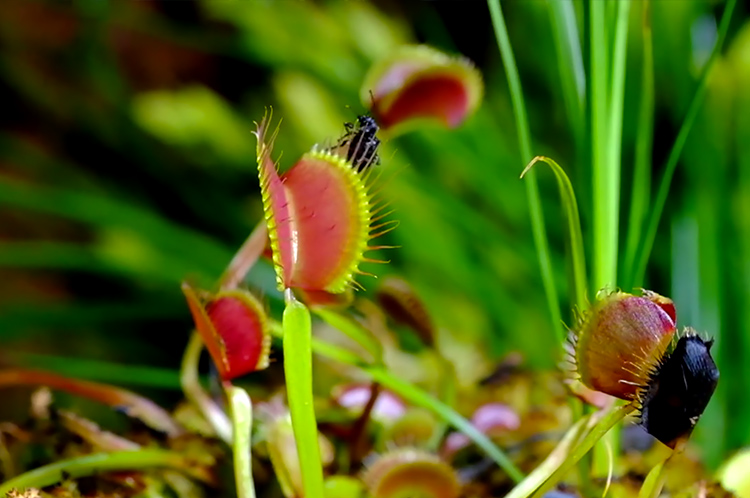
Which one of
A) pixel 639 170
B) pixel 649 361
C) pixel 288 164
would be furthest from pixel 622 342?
pixel 288 164

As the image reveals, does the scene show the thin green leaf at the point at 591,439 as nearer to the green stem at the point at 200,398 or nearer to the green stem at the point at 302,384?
the green stem at the point at 302,384

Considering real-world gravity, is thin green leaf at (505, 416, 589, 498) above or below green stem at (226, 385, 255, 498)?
below

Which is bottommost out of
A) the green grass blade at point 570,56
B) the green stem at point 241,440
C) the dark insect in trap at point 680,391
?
the dark insect in trap at point 680,391

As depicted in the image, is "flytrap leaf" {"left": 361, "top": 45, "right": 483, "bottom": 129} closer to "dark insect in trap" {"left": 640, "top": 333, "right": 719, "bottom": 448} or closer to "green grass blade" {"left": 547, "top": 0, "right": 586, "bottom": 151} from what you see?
"green grass blade" {"left": 547, "top": 0, "right": 586, "bottom": 151}

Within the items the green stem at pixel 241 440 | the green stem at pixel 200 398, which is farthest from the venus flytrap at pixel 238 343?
the green stem at pixel 200 398

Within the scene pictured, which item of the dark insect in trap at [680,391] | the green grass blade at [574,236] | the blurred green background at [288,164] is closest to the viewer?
the dark insect in trap at [680,391]

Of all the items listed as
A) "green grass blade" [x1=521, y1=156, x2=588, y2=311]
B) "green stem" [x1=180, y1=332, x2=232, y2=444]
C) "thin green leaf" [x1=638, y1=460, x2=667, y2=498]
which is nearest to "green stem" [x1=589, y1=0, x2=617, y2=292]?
"green grass blade" [x1=521, y1=156, x2=588, y2=311]

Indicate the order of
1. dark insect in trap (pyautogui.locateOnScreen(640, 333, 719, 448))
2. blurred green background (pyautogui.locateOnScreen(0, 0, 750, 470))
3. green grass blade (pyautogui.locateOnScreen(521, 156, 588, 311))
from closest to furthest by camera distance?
1. dark insect in trap (pyautogui.locateOnScreen(640, 333, 719, 448))
2. green grass blade (pyautogui.locateOnScreen(521, 156, 588, 311))
3. blurred green background (pyautogui.locateOnScreen(0, 0, 750, 470))
